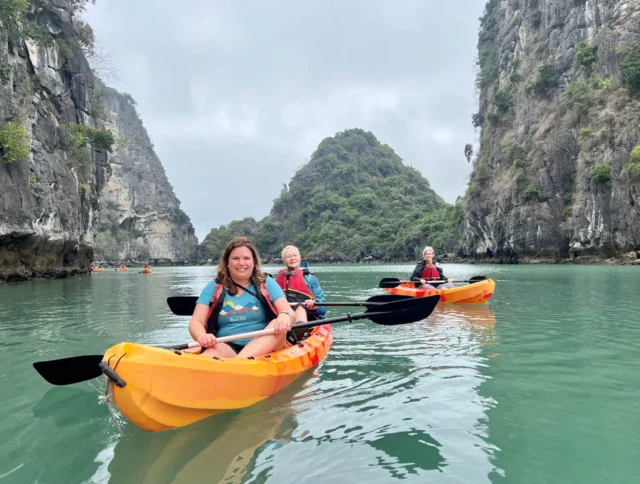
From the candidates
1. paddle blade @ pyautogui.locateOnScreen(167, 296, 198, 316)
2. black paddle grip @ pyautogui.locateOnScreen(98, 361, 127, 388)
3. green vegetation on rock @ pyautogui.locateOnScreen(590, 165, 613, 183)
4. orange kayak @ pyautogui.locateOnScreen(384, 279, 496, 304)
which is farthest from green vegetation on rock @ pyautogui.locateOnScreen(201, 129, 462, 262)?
black paddle grip @ pyautogui.locateOnScreen(98, 361, 127, 388)

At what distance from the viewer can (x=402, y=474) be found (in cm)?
250

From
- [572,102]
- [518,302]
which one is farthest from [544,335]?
[572,102]

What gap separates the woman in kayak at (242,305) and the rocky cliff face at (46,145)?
733 inches

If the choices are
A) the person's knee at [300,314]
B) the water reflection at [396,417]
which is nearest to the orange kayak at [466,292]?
the water reflection at [396,417]

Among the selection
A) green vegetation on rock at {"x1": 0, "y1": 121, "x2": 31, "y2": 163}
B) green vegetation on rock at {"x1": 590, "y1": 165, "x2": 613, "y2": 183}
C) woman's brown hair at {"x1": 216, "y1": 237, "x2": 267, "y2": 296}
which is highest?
green vegetation on rock at {"x1": 590, "y1": 165, "x2": 613, "y2": 183}

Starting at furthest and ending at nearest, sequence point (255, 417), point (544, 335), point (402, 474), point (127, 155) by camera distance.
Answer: point (127, 155)
point (544, 335)
point (255, 417)
point (402, 474)

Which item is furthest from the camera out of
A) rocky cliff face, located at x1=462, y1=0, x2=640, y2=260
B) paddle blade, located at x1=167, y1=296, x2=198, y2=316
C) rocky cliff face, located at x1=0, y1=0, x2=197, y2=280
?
rocky cliff face, located at x1=462, y1=0, x2=640, y2=260

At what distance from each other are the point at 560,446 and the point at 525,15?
5680cm

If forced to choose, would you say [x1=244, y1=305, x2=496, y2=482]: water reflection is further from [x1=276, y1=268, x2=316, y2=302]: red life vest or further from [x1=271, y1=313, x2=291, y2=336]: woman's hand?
[x1=276, y1=268, x2=316, y2=302]: red life vest

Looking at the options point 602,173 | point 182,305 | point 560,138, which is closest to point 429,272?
point 182,305

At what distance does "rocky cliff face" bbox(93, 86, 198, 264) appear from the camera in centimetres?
8288

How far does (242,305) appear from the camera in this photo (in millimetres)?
3992

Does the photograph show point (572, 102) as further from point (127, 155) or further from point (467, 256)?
point (127, 155)

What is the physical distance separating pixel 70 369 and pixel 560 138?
41161 millimetres
